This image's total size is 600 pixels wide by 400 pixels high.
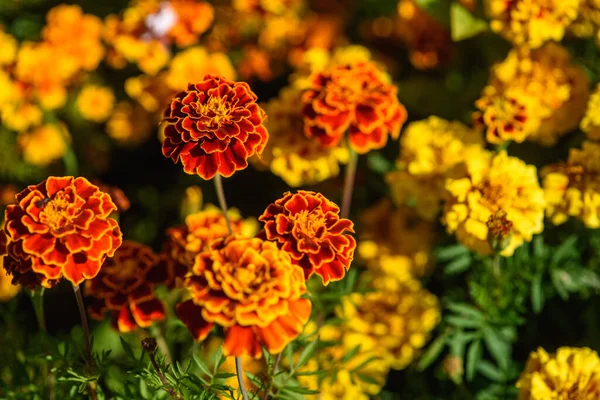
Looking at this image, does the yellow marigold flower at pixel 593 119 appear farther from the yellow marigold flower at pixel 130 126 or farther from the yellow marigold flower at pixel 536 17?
the yellow marigold flower at pixel 130 126

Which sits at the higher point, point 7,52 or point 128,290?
point 128,290

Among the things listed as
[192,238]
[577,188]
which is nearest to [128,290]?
[192,238]

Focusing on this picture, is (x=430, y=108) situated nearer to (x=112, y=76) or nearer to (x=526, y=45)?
(x=526, y=45)

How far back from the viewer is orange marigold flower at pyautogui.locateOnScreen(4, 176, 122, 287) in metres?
1.23

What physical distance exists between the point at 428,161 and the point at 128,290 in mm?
1092

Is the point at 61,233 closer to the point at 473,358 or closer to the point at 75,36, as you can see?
the point at 473,358

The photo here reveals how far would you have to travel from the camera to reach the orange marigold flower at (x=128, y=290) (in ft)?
5.01

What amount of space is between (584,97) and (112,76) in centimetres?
241

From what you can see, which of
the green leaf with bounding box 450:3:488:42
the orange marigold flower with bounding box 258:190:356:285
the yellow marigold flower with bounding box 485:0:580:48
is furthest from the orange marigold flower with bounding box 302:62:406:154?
the green leaf with bounding box 450:3:488:42

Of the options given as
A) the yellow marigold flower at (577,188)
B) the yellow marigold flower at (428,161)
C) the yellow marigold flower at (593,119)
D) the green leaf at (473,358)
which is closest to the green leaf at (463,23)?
the yellow marigold flower at (428,161)

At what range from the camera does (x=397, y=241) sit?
7.76 feet

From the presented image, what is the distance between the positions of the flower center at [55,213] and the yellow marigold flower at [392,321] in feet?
3.43

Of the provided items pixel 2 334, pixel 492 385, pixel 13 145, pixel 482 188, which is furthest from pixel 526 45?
pixel 13 145

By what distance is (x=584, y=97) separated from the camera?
213cm
